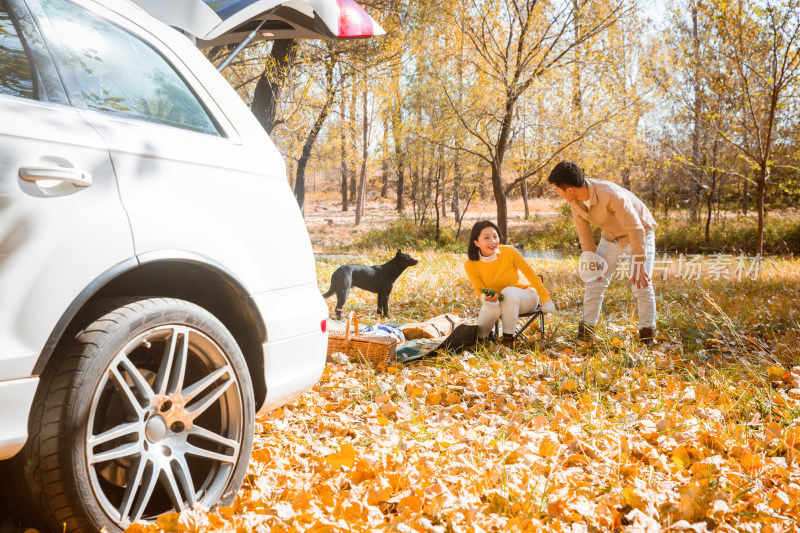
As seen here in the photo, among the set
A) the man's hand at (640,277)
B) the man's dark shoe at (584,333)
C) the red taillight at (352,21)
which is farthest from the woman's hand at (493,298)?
the red taillight at (352,21)

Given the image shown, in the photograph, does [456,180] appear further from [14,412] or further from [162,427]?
[14,412]

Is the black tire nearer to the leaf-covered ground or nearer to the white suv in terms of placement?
the white suv

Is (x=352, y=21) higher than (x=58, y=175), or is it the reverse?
(x=352, y=21)

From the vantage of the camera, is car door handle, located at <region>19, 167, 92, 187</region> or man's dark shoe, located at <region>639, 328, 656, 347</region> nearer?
car door handle, located at <region>19, 167, 92, 187</region>

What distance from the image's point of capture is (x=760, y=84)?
34.1ft

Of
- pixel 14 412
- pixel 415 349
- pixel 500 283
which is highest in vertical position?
pixel 14 412

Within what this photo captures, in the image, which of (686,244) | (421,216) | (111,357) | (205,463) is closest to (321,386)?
(205,463)

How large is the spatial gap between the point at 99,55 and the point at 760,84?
39.0 feet

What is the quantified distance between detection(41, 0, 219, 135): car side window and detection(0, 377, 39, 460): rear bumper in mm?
910

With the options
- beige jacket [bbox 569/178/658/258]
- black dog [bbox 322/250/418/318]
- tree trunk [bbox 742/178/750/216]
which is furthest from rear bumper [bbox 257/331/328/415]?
tree trunk [bbox 742/178/750/216]

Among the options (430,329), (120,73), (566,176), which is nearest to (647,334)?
(566,176)

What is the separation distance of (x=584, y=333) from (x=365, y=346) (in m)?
2.30

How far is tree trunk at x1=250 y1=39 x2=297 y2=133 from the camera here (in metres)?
8.44

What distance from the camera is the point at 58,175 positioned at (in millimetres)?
1562
